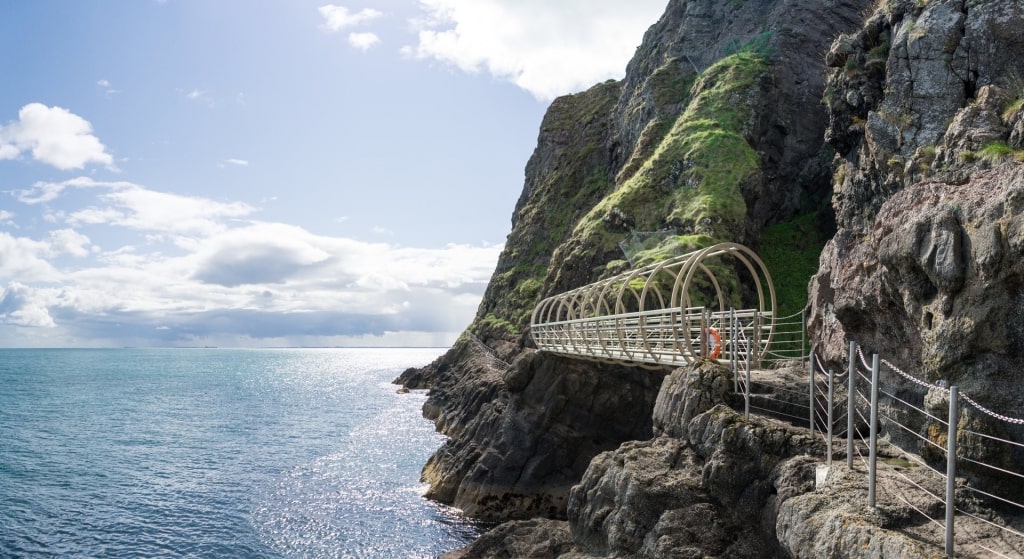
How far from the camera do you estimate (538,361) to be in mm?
33438

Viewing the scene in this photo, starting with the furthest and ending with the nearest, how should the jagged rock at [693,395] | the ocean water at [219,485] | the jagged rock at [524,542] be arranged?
the ocean water at [219,485]
the jagged rock at [524,542]
the jagged rock at [693,395]

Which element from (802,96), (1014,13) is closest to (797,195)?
(802,96)

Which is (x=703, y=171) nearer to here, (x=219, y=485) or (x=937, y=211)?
(x=219, y=485)

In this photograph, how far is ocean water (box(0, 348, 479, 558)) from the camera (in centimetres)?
2669

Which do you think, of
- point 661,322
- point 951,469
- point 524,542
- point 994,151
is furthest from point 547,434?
point 951,469

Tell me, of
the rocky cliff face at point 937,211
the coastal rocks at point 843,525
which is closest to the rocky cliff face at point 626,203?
→ the rocky cliff face at point 937,211

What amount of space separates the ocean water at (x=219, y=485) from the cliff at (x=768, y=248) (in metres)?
3.88

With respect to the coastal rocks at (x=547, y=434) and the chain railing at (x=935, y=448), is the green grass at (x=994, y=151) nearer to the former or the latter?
the chain railing at (x=935, y=448)

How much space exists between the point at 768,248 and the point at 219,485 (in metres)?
37.9

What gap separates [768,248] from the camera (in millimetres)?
46344

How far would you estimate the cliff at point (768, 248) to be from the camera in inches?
390

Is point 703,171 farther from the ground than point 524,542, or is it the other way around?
point 703,171

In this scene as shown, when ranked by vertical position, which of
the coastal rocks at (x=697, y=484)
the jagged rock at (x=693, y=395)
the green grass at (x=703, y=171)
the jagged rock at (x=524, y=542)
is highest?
the green grass at (x=703, y=171)

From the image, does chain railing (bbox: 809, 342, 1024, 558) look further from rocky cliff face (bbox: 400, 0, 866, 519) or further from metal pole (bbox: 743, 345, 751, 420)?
rocky cliff face (bbox: 400, 0, 866, 519)
